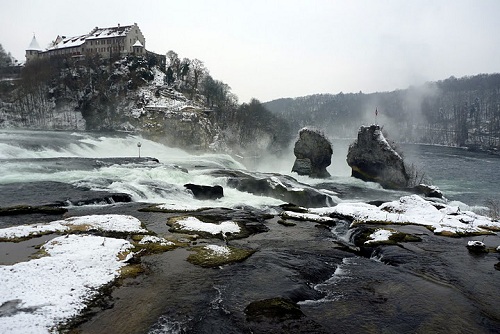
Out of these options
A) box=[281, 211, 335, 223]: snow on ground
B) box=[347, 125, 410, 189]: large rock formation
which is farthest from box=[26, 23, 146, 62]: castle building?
box=[281, 211, 335, 223]: snow on ground

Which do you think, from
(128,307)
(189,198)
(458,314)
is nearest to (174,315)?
(128,307)

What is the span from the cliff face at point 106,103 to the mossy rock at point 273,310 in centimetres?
7028

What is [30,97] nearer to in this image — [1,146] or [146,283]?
[1,146]

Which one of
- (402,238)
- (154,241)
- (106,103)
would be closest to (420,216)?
(402,238)

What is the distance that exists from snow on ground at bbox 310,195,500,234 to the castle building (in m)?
98.1

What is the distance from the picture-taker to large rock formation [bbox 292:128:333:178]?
193 feet

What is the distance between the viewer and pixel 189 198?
94.3ft

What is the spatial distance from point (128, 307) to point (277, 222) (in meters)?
13.2

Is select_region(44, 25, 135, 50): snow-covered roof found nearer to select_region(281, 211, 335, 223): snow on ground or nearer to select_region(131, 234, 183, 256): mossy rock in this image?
select_region(281, 211, 335, 223): snow on ground

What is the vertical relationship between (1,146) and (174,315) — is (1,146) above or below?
above

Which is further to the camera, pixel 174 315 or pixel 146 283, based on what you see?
pixel 146 283

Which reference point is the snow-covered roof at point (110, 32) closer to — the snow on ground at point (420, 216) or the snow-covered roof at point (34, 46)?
the snow-covered roof at point (34, 46)

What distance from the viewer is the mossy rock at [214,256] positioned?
1369 centimetres

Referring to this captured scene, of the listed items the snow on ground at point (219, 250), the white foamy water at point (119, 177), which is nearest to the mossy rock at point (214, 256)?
the snow on ground at point (219, 250)
